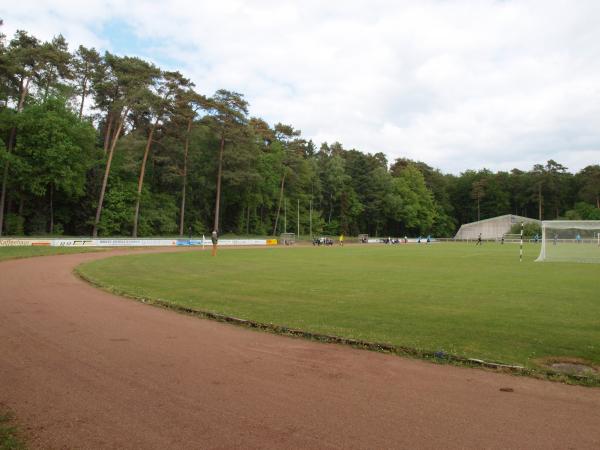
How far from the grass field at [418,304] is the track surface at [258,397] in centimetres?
128

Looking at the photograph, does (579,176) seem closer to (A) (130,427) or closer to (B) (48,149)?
(B) (48,149)

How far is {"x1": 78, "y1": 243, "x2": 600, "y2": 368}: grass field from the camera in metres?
7.72

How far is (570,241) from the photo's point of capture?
37156 millimetres

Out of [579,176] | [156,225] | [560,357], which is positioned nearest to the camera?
[560,357]

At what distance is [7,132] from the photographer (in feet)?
153

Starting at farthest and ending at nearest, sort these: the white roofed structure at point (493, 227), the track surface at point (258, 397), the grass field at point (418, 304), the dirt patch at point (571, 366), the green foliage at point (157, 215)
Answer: the white roofed structure at point (493, 227) → the green foliage at point (157, 215) → the grass field at point (418, 304) → the dirt patch at point (571, 366) → the track surface at point (258, 397)

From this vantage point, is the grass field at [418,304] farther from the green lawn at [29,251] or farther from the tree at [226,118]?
the tree at [226,118]

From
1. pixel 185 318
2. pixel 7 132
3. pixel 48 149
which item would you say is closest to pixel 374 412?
pixel 185 318

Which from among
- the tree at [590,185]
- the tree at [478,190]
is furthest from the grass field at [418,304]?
the tree at [478,190]

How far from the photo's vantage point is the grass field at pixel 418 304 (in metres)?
7.72

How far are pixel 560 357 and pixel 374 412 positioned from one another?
3899 mm

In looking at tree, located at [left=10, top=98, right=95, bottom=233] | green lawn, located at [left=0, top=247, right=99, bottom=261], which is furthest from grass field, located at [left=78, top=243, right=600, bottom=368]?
tree, located at [left=10, top=98, right=95, bottom=233]

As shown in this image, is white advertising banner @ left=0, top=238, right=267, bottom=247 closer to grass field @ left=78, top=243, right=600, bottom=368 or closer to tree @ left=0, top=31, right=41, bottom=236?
tree @ left=0, top=31, right=41, bottom=236

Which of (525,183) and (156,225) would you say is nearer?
(156,225)
